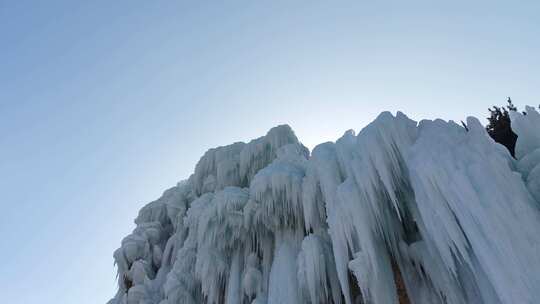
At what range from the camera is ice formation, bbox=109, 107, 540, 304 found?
552 centimetres

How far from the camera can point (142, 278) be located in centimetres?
1533

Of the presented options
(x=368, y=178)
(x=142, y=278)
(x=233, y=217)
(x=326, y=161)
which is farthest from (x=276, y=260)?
(x=142, y=278)

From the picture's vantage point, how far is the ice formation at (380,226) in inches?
217

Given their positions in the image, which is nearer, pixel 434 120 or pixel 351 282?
pixel 434 120

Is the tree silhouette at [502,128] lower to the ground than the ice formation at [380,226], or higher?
higher

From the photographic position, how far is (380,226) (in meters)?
7.98

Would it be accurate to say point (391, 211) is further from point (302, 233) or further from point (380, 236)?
point (302, 233)

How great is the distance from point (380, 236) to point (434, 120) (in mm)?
2733

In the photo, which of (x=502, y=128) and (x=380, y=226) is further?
(x=502, y=128)

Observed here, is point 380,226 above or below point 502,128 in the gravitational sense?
below

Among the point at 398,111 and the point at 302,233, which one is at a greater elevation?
the point at 398,111

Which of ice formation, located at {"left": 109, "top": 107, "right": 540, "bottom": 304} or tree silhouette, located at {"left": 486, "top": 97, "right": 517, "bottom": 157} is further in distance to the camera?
tree silhouette, located at {"left": 486, "top": 97, "right": 517, "bottom": 157}

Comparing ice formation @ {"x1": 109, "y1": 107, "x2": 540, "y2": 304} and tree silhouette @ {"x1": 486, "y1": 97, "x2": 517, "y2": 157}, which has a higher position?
tree silhouette @ {"x1": 486, "y1": 97, "x2": 517, "y2": 157}

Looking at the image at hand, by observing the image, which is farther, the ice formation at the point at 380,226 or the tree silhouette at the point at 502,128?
the tree silhouette at the point at 502,128
